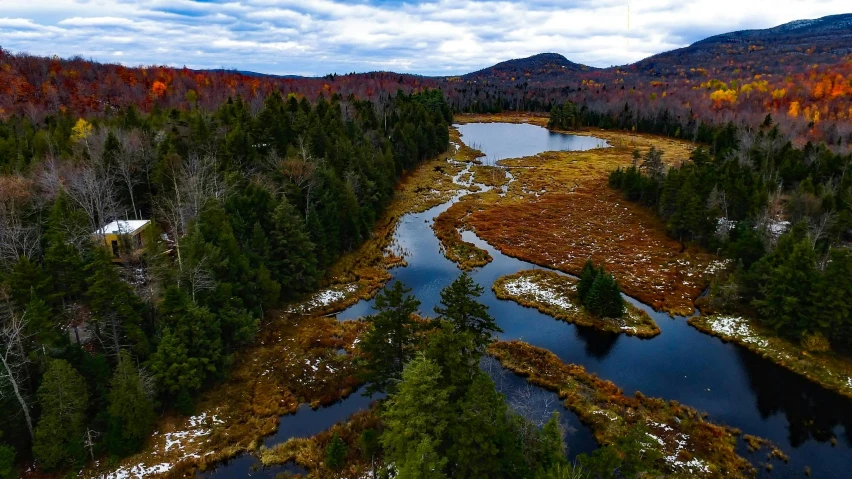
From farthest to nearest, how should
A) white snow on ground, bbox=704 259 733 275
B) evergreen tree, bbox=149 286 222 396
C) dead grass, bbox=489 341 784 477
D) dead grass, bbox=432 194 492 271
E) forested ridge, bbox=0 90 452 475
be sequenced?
dead grass, bbox=432 194 492 271 < white snow on ground, bbox=704 259 733 275 < evergreen tree, bbox=149 286 222 396 < dead grass, bbox=489 341 784 477 < forested ridge, bbox=0 90 452 475

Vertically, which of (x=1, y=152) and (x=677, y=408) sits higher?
(x=1, y=152)

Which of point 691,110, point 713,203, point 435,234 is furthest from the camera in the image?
point 691,110

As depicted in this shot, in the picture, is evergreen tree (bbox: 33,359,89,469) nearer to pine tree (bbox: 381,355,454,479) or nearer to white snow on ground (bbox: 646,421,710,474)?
pine tree (bbox: 381,355,454,479)

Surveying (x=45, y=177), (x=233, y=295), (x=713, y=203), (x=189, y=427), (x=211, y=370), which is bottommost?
(x=189, y=427)

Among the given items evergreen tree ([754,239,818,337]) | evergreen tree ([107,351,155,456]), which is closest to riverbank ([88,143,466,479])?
evergreen tree ([107,351,155,456])

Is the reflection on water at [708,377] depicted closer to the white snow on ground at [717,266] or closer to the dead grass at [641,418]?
the dead grass at [641,418]

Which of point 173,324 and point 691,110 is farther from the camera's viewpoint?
point 691,110

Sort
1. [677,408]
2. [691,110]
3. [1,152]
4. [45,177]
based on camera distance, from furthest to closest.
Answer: [691,110] → [1,152] → [45,177] → [677,408]

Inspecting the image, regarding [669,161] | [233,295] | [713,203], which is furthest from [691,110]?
[233,295]

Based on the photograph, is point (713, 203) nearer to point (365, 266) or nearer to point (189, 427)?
point (365, 266)
